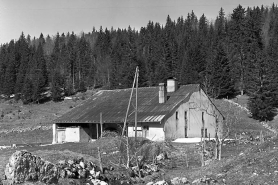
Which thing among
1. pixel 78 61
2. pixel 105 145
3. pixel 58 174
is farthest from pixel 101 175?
pixel 78 61

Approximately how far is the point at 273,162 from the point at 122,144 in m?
10.2

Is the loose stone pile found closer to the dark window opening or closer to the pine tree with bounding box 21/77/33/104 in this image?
the dark window opening

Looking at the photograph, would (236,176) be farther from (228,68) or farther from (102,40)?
(102,40)

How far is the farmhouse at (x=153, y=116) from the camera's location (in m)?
36.5

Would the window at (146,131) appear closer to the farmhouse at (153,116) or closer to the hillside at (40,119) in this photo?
the farmhouse at (153,116)

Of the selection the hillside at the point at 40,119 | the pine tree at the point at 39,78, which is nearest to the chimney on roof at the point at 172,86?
the hillside at the point at 40,119

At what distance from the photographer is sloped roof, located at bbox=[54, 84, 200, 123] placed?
37.2m

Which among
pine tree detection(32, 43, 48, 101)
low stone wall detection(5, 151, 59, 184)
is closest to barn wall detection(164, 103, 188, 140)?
low stone wall detection(5, 151, 59, 184)

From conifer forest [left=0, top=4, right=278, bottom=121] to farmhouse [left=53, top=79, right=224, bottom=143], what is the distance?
292 cm

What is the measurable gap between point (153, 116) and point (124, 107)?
18.7 feet

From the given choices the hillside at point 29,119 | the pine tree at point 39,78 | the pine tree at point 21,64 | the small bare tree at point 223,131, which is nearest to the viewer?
the small bare tree at point 223,131

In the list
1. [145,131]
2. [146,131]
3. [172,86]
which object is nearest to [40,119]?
[172,86]

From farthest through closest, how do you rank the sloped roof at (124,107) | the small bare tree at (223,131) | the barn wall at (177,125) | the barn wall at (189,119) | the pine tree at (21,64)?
the pine tree at (21,64), the sloped roof at (124,107), the barn wall at (189,119), the barn wall at (177,125), the small bare tree at (223,131)

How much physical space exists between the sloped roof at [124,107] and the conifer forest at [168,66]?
11.4 feet
